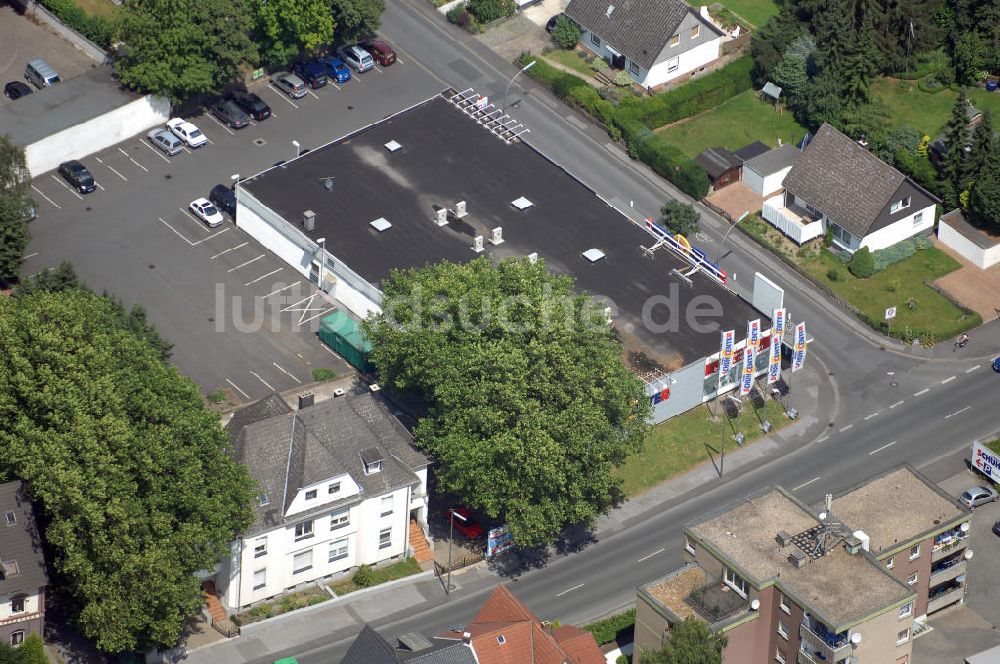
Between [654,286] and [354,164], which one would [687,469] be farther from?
[354,164]

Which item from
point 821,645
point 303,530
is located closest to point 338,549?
point 303,530

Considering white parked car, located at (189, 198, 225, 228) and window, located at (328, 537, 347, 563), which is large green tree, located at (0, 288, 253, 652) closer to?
window, located at (328, 537, 347, 563)

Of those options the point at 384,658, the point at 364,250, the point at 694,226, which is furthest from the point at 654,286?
the point at 384,658

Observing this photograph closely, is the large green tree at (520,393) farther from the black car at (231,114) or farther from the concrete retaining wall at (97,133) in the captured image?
the concrete retaining wall at (97,133)

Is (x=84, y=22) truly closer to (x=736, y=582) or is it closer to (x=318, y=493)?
(x=318, y=493)

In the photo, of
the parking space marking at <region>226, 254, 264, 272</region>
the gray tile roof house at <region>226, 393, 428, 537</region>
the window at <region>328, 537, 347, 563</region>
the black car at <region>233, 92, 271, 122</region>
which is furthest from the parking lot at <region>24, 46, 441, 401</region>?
the window at <region>328, 537, 347, 563</region>
